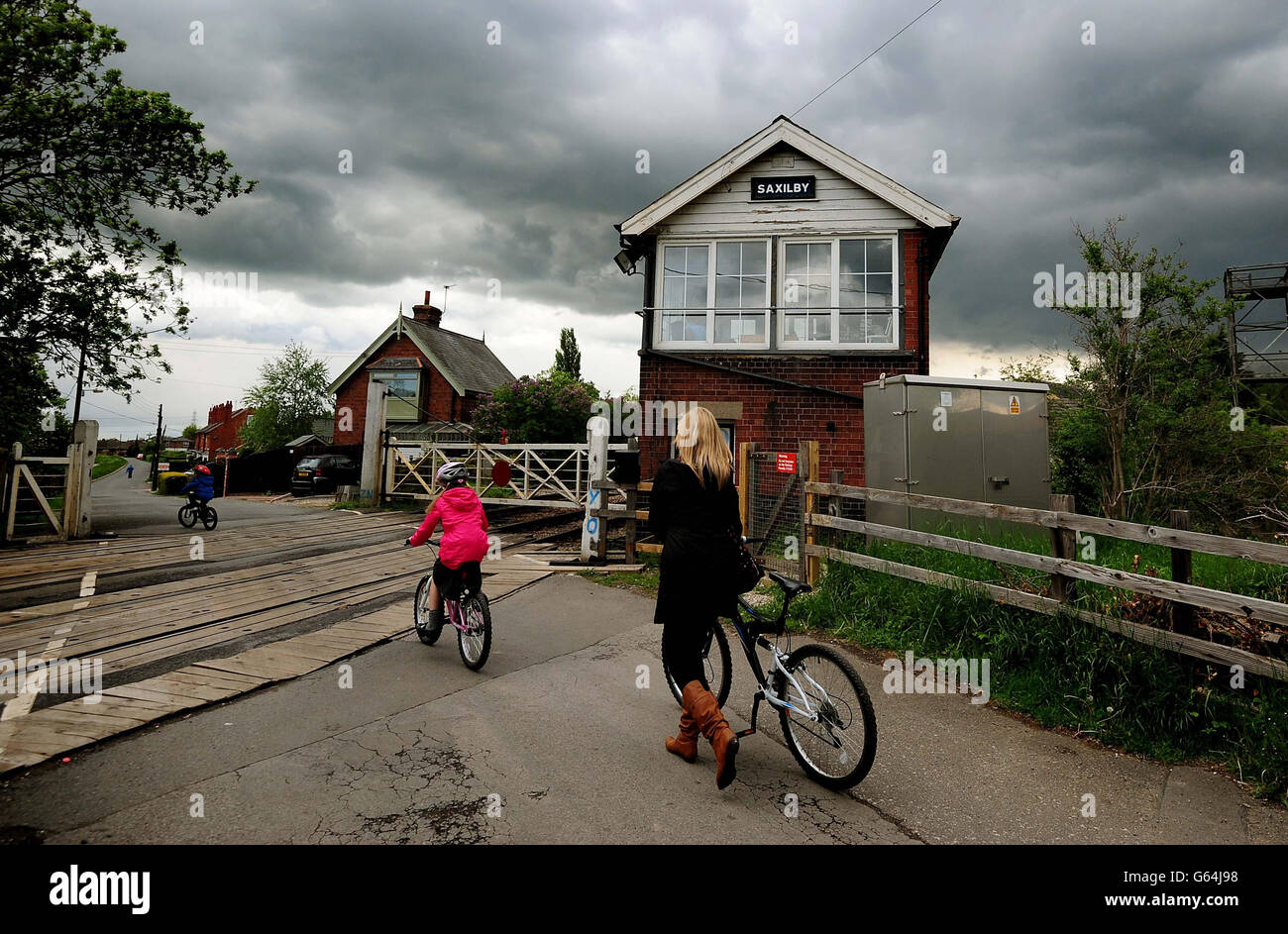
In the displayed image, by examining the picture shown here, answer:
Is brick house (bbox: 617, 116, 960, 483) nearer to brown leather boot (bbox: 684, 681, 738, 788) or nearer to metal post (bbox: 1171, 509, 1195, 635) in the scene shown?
metal post (bbox: 1171, 509, 1195, 635)

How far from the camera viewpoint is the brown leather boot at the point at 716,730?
3209 mm

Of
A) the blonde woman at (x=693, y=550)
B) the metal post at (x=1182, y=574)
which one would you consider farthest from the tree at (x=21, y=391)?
the metal post at (x=1182, y=574)

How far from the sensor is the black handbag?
12.4ft

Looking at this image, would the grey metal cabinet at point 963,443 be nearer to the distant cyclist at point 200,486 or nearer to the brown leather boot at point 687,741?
the brown leather boot at point 687,741

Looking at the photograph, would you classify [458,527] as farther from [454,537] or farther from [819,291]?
[819,291]

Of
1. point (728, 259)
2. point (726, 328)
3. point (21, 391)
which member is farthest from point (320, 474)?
point (728, 259)

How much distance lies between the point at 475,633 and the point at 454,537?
86cm

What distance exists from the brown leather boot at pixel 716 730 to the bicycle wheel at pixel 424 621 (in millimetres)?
3319

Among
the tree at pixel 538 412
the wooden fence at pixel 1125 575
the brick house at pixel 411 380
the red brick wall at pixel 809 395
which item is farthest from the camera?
the brick house at pixel 411 380

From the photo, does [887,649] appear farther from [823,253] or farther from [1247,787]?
[823,253]

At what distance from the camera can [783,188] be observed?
43.5ft

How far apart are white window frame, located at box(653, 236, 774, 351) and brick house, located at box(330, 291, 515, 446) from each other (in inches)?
744
